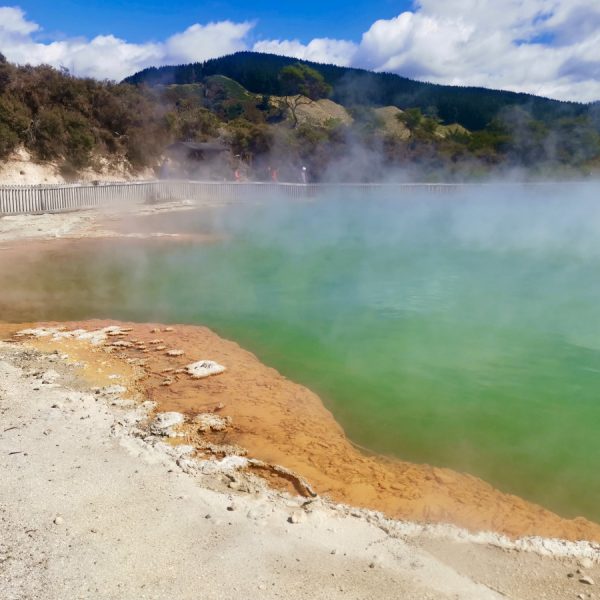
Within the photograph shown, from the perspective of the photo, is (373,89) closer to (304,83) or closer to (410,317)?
(304,83)

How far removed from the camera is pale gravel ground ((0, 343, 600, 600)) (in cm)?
232

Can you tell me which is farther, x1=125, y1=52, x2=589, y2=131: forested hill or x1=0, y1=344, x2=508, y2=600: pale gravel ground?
x1=125, y1=52, x2=589, y2=131: forested hill

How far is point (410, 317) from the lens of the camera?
7055mm

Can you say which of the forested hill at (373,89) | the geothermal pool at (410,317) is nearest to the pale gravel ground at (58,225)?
the geothermal pool at (410,317)

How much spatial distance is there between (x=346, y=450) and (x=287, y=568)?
4.68 feet

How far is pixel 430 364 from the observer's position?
18.0 ft

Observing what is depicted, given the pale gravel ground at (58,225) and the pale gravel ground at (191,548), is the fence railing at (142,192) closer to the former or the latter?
the pale gravel ground at (58,225)

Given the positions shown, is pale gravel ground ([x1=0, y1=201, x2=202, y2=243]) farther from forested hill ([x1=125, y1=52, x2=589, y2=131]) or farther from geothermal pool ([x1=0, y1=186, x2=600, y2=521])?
forested hill ([x1=125, y1=52, x2=589, y2=131])

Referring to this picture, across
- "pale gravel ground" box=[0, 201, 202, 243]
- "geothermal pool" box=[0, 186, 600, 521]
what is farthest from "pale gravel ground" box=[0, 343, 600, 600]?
"pale gravel ground" box=[0, 201, 202, 243]

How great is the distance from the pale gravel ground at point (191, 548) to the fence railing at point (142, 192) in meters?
11.7

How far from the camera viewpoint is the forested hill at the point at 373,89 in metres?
54.9

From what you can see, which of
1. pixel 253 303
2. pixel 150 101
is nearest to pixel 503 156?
pixel 150 101

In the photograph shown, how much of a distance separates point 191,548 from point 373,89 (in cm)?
6796

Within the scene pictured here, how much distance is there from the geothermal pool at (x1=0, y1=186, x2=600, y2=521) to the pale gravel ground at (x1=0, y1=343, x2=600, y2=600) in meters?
1.06
